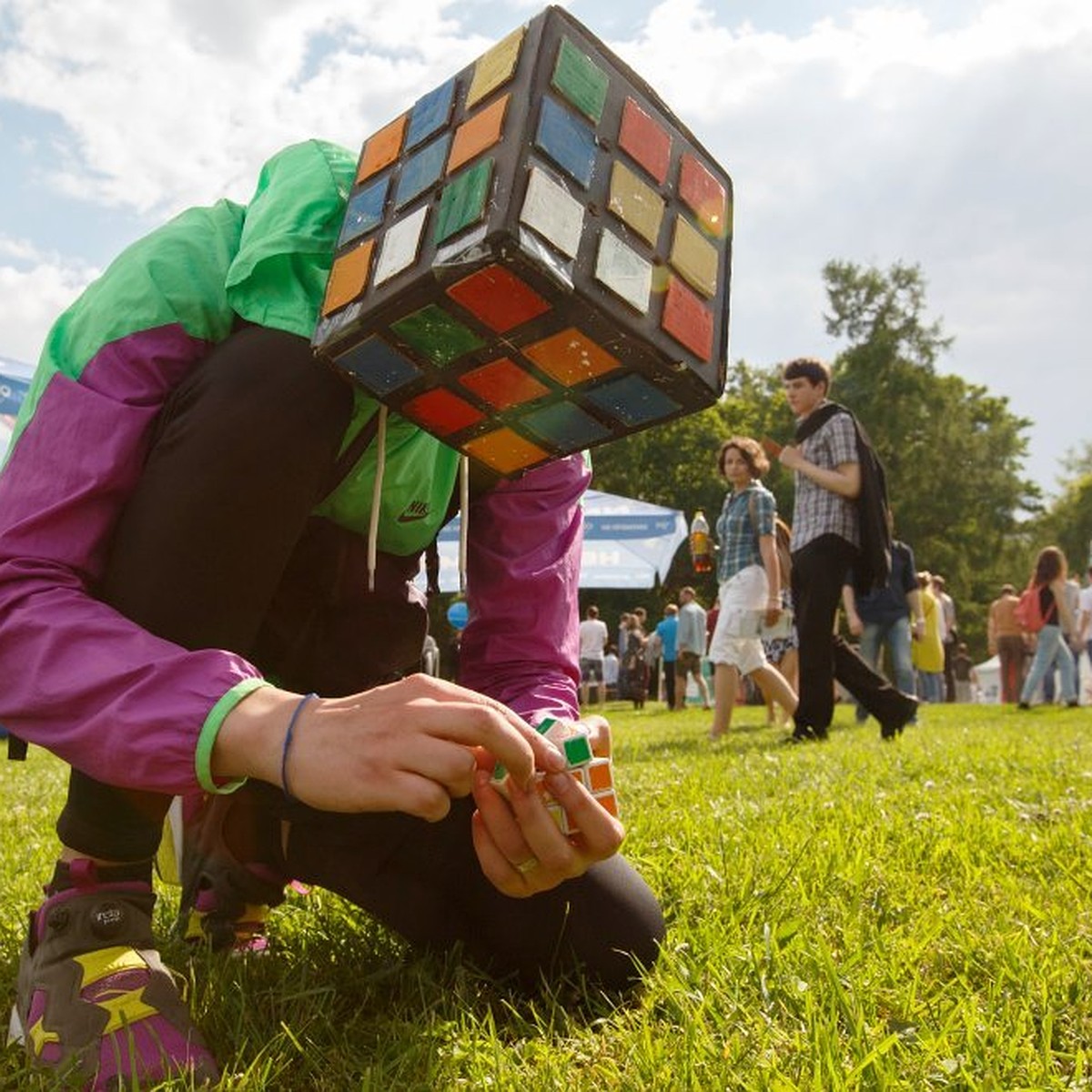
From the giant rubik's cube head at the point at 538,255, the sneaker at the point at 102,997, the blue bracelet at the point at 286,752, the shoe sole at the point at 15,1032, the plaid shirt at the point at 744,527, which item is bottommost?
the shoe sole at the point at 15,1032

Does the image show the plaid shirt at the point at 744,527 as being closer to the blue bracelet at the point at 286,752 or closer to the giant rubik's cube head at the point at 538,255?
the giant rubik's cube head at the point at 538,255

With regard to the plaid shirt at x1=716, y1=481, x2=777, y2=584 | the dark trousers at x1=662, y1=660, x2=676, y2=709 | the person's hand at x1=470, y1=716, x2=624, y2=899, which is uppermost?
the plaid shirt at x1=716, y1=481, x2=777, y2=584

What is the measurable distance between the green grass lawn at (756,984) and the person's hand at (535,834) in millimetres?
204

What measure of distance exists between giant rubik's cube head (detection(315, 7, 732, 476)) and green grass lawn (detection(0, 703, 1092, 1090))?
727 millimetres

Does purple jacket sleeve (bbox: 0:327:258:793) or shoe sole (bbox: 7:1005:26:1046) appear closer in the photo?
purple jacket sleeve (bbox: 0:327:258:793)

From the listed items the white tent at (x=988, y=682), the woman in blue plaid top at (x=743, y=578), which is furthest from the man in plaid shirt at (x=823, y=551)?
the white tent at (x=988, y=682)

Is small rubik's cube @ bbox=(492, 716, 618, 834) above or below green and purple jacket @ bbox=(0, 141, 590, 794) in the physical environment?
below

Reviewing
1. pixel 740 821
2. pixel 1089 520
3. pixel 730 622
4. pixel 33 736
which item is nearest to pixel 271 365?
pixel 33 736

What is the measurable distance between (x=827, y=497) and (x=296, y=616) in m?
3.89

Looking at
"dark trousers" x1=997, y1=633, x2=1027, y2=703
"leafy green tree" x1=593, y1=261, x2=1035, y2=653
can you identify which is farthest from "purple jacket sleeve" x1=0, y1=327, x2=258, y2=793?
"leafy green tree" x1=593, y1=261, x2=1035, y2=653

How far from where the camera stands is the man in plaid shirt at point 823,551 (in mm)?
5066

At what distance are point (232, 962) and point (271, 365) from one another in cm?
87

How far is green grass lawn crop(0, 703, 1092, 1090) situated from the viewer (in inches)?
46.1

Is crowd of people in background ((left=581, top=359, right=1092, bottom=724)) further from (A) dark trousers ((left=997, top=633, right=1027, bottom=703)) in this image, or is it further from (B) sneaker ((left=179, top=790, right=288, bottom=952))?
(A) dark trousers ((left=997, top=633, right=1027, bottom=703))
